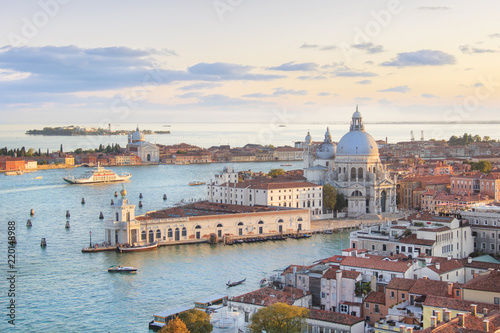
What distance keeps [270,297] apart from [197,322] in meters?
1.55

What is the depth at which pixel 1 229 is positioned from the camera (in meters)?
23.2

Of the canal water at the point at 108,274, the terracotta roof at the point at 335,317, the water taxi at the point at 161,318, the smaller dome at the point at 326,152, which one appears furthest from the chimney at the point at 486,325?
the smaller dome at the point at 326,152

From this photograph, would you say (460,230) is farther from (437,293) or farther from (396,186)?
(396,186)

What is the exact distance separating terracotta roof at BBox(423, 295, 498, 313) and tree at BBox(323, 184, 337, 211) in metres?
18.1

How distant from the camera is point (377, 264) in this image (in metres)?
12.1

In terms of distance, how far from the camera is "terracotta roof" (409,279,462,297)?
10.5 metres

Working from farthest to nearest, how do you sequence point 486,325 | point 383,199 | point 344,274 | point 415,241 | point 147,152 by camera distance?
point 147,152 → point 383,199 → point 415,241 → point 344,274 → point 486,325

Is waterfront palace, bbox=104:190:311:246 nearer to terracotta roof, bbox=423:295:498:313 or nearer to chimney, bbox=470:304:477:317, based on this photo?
terracotta roof, bbox=423:295:498:313

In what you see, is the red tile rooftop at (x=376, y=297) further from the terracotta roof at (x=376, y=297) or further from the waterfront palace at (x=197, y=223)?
the waterfront palace at (x=197, y=223)

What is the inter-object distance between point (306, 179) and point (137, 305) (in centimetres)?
1927


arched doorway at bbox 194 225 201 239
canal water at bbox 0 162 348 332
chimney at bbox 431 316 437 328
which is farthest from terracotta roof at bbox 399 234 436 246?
arched doorway at bbox 194 225 201 239

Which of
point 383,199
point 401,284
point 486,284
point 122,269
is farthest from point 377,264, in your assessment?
point 383,199

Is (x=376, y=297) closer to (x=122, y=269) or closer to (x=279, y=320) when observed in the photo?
(x=279, y=320)

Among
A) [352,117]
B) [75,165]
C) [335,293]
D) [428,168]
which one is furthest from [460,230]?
[75,165]
